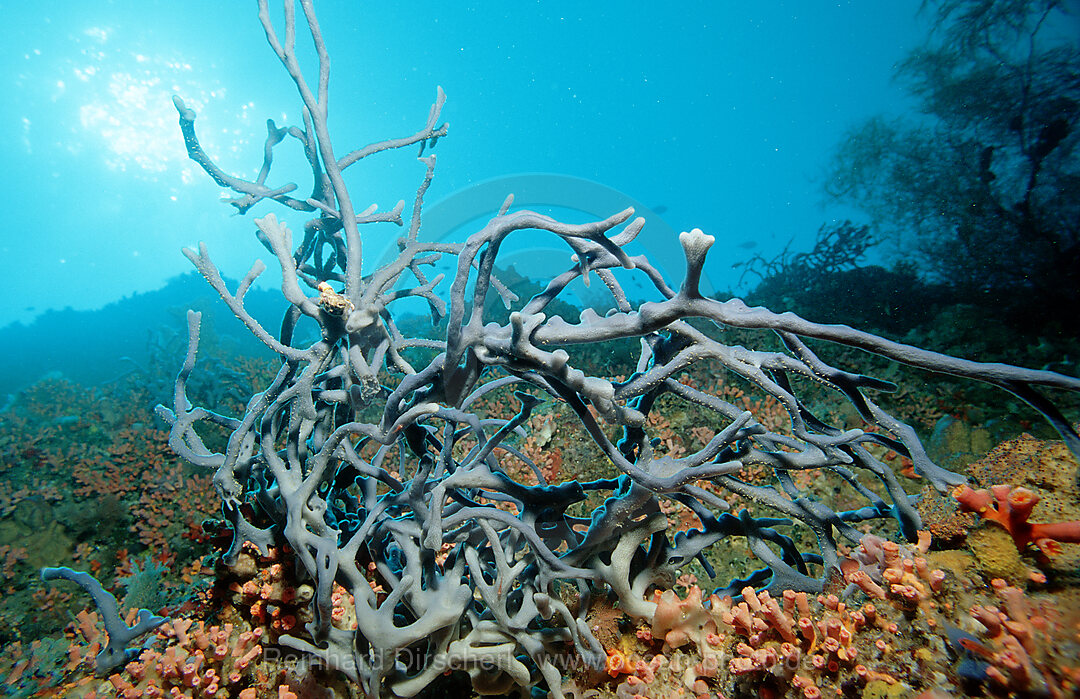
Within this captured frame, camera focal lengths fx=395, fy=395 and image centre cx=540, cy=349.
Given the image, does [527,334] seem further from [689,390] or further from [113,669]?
[113,669]

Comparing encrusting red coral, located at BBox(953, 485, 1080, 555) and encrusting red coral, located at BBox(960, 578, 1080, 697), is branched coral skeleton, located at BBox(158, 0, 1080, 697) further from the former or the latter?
encrusting red coral, located at BBox(960, 578, 1080, 697)

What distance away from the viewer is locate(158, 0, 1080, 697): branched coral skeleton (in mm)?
1598

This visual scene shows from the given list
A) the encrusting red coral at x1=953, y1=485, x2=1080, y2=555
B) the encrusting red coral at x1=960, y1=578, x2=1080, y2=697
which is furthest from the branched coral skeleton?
the encrusting red coral at x1=960, y1=578, x2=1080, y2=697

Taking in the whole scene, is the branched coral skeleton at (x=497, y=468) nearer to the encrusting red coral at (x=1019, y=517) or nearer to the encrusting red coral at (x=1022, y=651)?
the encrusting red coral at (x=1019, y=517)

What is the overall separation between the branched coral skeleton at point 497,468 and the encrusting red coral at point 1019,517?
6.0 inches

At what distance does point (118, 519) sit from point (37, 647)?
10.7 feet

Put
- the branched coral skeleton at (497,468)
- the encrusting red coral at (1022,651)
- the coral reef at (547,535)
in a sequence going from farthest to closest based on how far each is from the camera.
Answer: the branched coral skeleton at (497,468)
the coral reef at (547,535)
the encrusting red coral at (1022,651)

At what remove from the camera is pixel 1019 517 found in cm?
154

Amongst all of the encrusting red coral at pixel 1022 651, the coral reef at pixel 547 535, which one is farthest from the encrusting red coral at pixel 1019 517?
the encrusting red coral at pixel 1022 651

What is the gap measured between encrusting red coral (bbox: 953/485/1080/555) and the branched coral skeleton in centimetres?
15

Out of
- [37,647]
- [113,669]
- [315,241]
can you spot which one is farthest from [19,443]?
[315,241]

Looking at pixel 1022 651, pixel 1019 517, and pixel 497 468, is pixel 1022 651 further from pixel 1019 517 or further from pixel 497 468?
pixel 497 468

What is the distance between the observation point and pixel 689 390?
1930 mm

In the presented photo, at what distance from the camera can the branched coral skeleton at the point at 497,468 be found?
1.60 m
